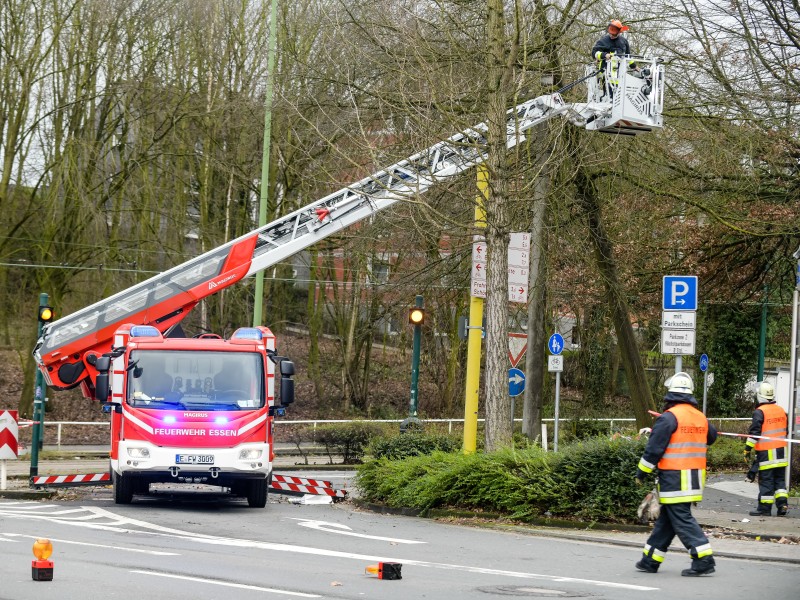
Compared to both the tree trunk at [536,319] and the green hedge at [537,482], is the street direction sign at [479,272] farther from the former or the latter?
the tree trunk at [536,319]

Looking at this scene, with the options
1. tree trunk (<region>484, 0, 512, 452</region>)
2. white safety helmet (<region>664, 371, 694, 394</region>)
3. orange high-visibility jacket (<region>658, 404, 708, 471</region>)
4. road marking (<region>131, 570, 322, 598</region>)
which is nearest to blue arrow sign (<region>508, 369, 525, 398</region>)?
tree trunk (<region>484, 0, 512, 452</region>)

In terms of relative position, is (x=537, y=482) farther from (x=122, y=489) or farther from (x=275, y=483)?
(x=122, y=489)

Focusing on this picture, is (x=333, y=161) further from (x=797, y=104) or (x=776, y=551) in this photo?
(x=776, y=551)

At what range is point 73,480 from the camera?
20.5 metres

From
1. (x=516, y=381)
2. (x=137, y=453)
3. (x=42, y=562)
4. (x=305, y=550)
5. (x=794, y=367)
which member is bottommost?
(x=305, y=550)

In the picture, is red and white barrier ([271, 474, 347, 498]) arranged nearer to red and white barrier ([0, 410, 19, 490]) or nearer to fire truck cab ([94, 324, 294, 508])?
fire truck cab ([94, 324, 294, 508])

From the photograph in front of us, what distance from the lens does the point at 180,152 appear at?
37.3 m

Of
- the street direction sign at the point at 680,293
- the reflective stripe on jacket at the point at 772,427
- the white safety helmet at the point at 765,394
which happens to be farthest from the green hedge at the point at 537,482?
the white safety helmet at the point at 765,394

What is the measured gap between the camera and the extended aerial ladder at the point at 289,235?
2047 cm

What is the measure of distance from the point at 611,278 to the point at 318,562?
45.1 ft

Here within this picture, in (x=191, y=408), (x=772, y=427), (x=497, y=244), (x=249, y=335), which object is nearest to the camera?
(x=772, y=427)

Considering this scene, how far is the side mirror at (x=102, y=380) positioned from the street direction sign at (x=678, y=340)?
314 inches

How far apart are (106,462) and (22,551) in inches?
716

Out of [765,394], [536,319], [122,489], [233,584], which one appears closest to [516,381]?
[536,319]
